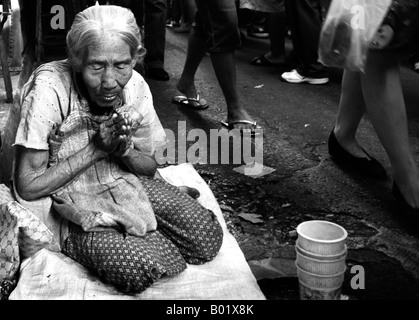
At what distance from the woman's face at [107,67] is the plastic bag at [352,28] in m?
0.94

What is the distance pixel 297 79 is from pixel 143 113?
3.37 m

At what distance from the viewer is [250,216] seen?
3650mm

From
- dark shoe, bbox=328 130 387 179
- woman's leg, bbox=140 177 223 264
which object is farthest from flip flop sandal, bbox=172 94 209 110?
woman's leg, bbox=140 177 223 264

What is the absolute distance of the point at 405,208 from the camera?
11.6 ft

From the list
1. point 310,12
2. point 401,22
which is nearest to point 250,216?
point 401,22

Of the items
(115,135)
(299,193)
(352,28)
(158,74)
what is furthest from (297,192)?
(158,74)

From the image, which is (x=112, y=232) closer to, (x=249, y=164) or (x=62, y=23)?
(x=249, y=164)

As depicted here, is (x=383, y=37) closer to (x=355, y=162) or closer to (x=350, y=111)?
(x=350, y=111)

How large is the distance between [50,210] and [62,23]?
4102 mm

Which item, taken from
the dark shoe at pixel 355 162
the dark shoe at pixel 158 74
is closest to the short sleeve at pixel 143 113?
the dark shoe at pixel 355 162

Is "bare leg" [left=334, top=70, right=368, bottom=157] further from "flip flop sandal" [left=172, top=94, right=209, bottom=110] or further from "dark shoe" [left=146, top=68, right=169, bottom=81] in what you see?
"dark shoe" [left=146, top=68, right=169, bottom=81]

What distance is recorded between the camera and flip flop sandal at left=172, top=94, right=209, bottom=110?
17.9 feet

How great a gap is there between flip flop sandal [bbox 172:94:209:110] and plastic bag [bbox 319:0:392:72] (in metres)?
2.41

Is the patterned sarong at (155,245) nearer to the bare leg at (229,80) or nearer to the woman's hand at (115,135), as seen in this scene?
the woman's hand at (115,135)
